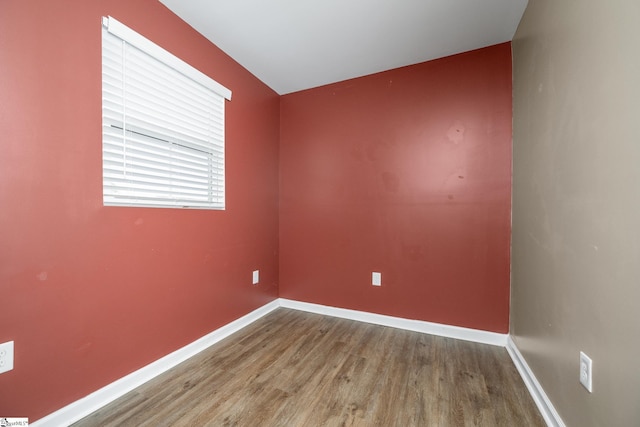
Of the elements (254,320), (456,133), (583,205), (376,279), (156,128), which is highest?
(456,133)

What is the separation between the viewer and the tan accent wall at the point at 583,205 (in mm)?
766

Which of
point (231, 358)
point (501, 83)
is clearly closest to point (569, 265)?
point (501, 83)

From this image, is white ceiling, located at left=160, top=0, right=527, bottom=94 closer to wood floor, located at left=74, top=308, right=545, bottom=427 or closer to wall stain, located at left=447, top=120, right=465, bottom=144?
wall stain, located at left=447, top=120, right=465, bottom=144

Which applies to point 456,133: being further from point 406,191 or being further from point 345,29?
point 345,29

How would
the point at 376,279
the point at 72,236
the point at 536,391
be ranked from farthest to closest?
the point at 376,279
the point at 536,391
the point at 72,236

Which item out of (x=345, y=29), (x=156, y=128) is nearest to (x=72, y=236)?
(x=156, y=128)

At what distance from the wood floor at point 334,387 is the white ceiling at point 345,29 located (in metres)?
2.33

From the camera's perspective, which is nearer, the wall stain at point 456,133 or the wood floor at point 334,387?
the wood floor at point 334,387

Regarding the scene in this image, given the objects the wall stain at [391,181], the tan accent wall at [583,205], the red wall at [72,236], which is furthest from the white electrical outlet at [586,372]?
the red wall at [72,236]

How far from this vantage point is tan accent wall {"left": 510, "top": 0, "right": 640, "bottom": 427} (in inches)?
30.2

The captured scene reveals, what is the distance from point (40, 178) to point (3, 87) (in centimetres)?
37

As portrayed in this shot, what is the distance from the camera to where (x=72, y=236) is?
1.21 metres

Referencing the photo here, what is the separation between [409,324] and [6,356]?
2.43 meters

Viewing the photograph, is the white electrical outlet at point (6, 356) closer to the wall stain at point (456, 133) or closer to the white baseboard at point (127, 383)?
the white baseboard at point (127, 383)
